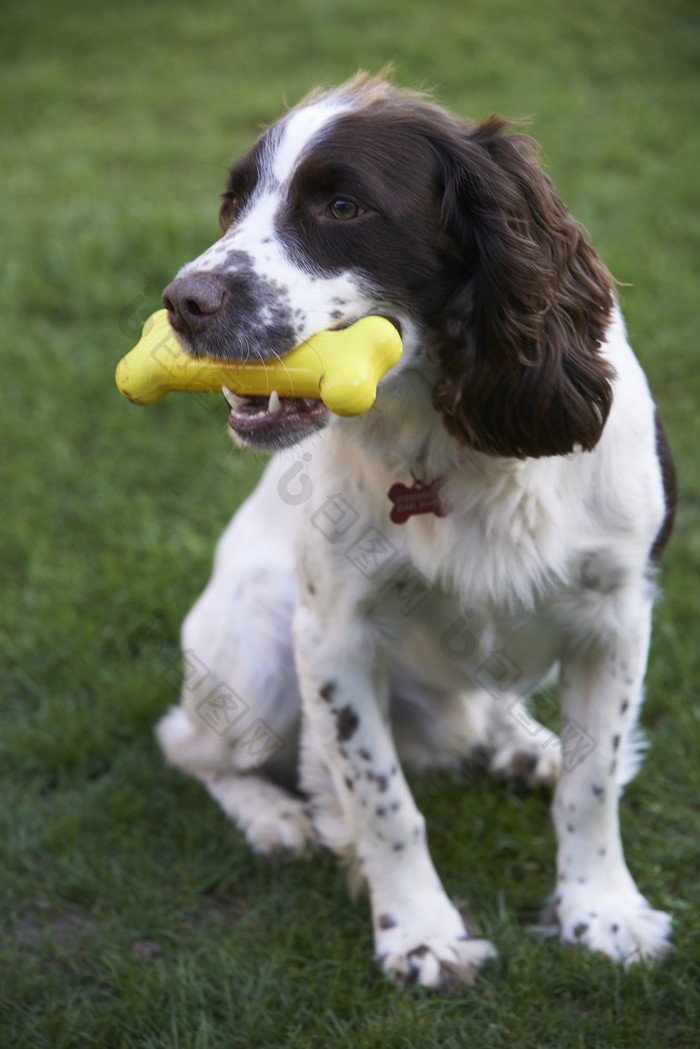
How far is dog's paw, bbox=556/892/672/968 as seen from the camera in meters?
2.51

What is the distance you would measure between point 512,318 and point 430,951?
1.48 metres

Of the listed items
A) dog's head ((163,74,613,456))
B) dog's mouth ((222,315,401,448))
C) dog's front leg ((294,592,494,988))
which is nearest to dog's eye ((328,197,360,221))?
dog's head ((163,74,613,456))

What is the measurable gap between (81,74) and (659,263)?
18.5 ft

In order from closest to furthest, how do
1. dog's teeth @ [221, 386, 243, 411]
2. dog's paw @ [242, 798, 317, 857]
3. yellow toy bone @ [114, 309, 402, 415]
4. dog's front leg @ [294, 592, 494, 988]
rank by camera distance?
yellow toy bone @ [114, 309, 402, 415], dog's teeth @ [221, 386, 243, 411], dog's front leg @ [294, 592, 494, 988], dog's paw @ [242, 798, 317, 857]

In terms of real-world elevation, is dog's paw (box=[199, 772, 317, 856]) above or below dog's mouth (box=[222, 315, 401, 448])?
below

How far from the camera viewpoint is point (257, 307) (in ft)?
6.72

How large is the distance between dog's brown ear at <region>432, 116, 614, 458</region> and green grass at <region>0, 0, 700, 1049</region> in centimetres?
106

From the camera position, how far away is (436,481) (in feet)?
7.70

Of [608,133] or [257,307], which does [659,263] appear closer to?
[608,133]

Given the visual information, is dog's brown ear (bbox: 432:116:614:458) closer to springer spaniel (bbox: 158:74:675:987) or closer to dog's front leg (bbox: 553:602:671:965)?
springer spaniel (bbox: 158:74:675:987)

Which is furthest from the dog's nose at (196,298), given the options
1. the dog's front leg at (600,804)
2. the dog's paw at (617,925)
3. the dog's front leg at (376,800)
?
the dog's paw at (617,925)

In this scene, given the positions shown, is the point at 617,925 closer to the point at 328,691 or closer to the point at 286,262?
the point at 328,691

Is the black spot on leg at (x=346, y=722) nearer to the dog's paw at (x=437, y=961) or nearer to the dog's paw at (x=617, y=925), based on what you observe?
the dog's paw at (x=437, y=961)

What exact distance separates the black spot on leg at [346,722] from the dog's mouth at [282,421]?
2.46ft
